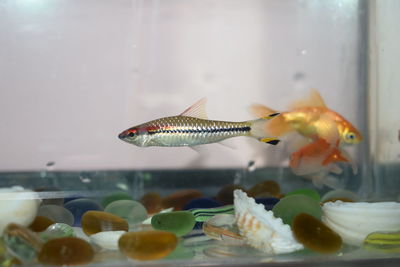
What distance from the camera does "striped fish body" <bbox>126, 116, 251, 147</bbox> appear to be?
188 centimetres

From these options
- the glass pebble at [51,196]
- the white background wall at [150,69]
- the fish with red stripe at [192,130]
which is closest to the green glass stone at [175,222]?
the fish with red stripe at [192,130]

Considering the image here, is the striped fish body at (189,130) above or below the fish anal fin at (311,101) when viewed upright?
below

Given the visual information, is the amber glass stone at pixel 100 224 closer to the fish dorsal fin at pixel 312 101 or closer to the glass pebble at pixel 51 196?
the glass pebble at pixel 51 196

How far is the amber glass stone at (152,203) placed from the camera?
245 cm

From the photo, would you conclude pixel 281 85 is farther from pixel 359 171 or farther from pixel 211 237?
pixel 211 237

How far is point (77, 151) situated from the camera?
3.01 meters

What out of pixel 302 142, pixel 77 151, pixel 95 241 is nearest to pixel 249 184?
pixel 302 142

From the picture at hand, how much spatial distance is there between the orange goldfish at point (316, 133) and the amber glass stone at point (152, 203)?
0.94 m

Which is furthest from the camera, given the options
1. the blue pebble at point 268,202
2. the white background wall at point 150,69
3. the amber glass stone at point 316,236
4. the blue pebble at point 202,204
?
the white background wall at point 150,69

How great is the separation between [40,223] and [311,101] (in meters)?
2.16

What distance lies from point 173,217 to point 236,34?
1971mm

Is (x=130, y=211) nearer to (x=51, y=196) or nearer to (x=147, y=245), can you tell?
(x=51, y=196)

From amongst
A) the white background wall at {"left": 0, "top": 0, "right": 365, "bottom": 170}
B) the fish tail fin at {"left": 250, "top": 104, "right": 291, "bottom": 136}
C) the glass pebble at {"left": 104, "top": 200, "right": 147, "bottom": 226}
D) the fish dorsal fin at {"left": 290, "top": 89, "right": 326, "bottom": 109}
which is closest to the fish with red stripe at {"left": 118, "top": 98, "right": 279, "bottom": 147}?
the glass pebble at {"left": 104, "top": 200, "right": 147, "bottom": 226}

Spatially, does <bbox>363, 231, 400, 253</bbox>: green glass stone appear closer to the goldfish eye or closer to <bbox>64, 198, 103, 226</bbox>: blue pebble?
the goldfish eye
